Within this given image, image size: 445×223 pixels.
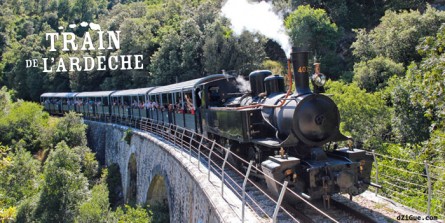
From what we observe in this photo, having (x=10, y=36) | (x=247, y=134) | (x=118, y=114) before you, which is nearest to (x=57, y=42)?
(x=10, y=36)

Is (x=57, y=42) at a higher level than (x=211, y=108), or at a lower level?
higher

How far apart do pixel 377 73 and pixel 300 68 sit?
1559 cm

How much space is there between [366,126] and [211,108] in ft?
27.5

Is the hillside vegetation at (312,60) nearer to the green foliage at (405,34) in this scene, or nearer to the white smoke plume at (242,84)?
the green foliage at (405,34)

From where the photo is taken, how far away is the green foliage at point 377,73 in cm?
2147

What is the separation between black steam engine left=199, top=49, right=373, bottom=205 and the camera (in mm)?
7125

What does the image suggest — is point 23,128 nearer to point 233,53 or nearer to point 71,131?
point 71,131

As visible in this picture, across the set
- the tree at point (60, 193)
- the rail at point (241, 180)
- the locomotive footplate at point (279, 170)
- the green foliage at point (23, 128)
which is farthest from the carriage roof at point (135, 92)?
the locomotive footplate at point (279, 170)

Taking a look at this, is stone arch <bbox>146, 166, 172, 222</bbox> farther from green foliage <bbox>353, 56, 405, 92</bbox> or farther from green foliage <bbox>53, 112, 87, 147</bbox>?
green foliage <bbox>53, 112, 87, 147</bbox>

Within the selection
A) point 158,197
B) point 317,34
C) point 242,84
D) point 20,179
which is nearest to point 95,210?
point 158,197

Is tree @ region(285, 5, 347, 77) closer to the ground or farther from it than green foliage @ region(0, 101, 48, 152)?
farther from it

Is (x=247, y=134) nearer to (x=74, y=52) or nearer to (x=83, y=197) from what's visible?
(x=83, y=197)

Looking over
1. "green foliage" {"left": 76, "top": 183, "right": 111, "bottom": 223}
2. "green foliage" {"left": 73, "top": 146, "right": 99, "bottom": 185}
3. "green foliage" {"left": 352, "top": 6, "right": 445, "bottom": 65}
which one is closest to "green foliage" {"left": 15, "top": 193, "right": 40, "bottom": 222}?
"green foliage" {"left": 76, "top": 183, "right": 111, "bottom": 223}

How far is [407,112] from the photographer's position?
53.0ft
